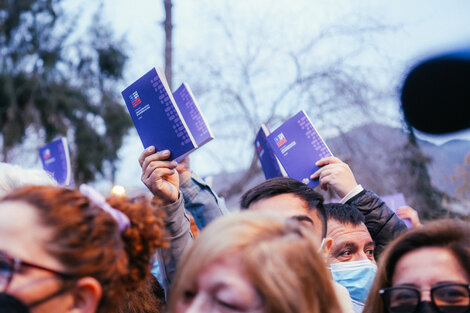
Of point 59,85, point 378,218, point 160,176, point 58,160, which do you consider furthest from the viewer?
point 59,85

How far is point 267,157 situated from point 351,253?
87 centimetres

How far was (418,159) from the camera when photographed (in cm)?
995

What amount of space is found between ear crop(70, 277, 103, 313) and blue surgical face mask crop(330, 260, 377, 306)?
1699 millimetres

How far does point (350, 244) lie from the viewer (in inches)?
116

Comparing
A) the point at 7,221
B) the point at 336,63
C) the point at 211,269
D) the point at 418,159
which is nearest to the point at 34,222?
the point at 7,221

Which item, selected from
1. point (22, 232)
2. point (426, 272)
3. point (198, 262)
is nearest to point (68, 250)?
point (22, 232)

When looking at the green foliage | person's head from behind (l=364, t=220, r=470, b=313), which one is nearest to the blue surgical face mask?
person's head from behind (l=364, t=220, r=470, b=313)

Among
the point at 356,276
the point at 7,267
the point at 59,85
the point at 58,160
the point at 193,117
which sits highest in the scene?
the point at 59,85

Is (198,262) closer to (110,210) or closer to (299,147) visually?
(110,210)

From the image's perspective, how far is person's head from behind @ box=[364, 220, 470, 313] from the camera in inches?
62.9

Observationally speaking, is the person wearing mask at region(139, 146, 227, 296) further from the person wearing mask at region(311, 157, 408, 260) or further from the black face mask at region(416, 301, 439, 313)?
the black face mask at region(416, 301, 439, 313)

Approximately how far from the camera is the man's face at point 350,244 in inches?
116

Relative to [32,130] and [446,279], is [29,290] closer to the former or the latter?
[446,279]

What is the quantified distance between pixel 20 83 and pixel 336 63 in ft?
29.3
